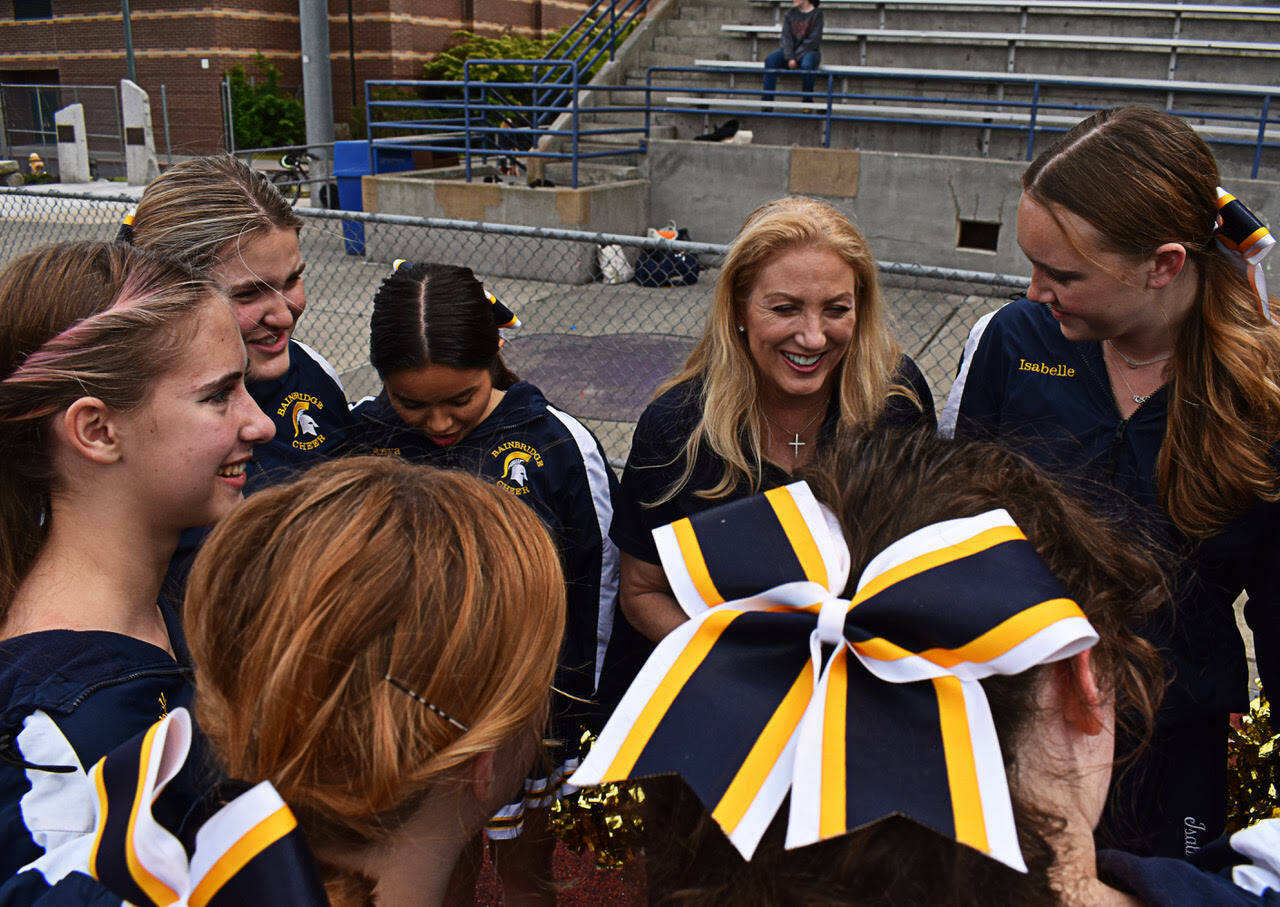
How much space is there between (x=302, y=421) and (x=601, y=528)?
2.85 feet

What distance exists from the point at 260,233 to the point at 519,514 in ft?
4.94

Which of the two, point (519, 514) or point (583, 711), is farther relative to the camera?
point (583, 711)

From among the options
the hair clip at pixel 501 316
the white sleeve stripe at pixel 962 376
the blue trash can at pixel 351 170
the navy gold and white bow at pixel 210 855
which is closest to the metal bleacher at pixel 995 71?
the blue trash can at pixel 351 170

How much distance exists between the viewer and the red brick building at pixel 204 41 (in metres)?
27.3

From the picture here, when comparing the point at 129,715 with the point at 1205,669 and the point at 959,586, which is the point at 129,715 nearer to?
the point at 959,586

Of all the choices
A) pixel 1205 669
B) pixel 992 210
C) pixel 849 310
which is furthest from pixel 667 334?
pixel 1205 669

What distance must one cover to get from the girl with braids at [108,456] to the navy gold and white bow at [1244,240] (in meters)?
1.82

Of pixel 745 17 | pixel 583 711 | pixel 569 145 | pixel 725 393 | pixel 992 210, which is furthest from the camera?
pixel 745 17

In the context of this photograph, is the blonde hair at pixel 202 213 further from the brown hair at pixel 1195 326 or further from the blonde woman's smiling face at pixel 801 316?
the brown hair at pixel 1195 326

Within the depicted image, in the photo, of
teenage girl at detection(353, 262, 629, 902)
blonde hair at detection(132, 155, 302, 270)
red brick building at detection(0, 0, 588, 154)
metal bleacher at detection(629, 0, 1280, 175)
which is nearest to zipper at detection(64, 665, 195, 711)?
teenage girl at detection(353, 262, 629, 902)

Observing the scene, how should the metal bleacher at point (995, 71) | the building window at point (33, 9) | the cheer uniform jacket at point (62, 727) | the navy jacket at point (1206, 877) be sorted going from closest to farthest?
the navy jacket at point (1206, 877)
the cheer uniform jacket at point (62, 727)
the metal bleacher at point (995, 71)
the building window at point (33, 9)

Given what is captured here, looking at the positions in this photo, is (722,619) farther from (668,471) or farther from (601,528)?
(601,528)

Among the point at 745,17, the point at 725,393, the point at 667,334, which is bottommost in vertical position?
the point at 667,334

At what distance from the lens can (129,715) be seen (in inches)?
52.9
